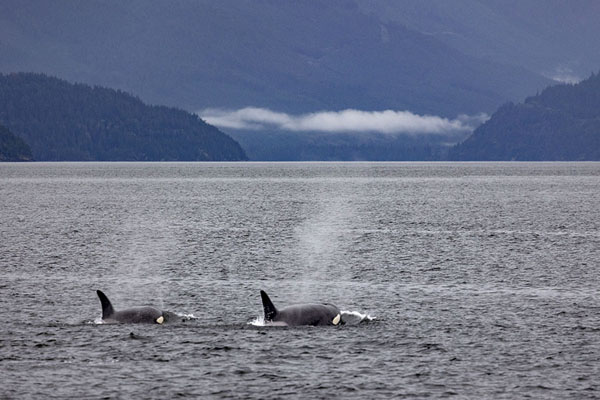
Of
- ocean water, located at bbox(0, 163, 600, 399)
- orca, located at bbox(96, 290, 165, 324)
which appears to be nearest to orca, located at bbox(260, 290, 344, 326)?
ocean water, located at bbox(0, 163, 600, 399)

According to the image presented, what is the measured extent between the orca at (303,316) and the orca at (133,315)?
457 centimetres

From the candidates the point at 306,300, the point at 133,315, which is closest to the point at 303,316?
the point at 133,315

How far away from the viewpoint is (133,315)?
39812 millimetres

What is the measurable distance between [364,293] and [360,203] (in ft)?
361

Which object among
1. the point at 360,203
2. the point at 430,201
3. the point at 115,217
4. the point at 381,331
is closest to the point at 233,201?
the point at 360,203

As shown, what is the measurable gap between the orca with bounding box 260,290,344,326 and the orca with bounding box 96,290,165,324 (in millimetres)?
4568

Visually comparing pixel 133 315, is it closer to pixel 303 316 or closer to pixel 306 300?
pixel 303 316

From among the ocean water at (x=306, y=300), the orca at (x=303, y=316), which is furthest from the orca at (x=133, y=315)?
the orca at (x=303, y=316)

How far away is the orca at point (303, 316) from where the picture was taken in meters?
38.7

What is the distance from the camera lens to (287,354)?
3381cm

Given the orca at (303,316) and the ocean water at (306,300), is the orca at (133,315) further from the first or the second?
the orca at (303,316)

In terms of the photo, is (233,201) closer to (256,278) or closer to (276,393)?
(256,278)

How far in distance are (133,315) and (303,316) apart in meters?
7.10

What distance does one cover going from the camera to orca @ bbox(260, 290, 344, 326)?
3872 cm
